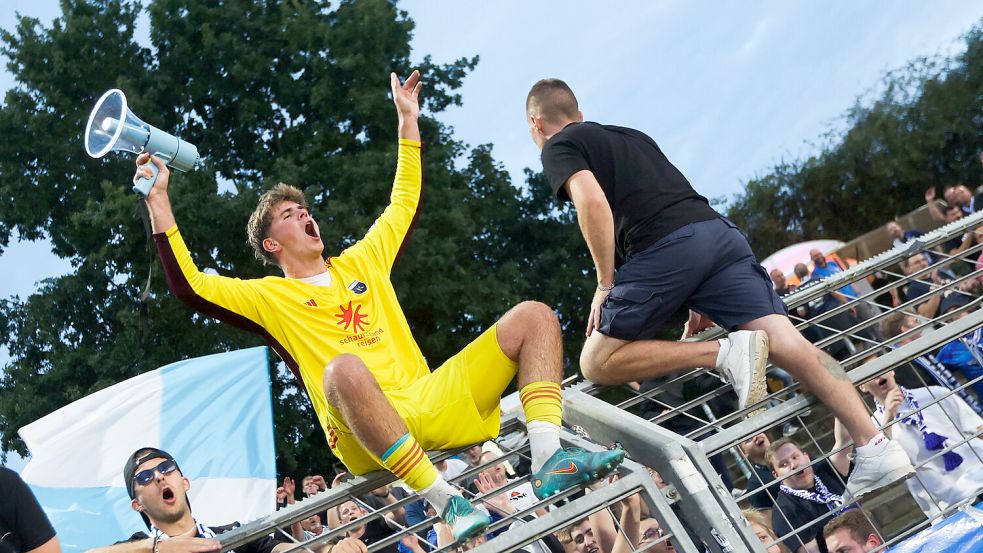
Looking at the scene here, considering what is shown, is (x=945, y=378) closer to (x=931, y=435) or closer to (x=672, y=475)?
(x=931, y=435)

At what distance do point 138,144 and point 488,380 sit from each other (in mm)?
1758

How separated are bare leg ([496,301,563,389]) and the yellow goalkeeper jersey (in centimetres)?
52

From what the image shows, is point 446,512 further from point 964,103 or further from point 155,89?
point 964,103

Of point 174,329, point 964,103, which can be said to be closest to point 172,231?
point 174,329

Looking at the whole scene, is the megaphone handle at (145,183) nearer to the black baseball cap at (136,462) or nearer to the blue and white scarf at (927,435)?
the black baseball cap at (136,462)

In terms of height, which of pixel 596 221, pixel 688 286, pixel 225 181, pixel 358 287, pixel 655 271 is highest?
pixel 225 181

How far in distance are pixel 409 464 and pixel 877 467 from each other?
1552 mm

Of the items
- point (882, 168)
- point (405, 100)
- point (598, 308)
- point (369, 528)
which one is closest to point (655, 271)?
point (598, 308)

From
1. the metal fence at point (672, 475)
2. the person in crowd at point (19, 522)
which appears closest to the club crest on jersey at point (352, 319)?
the metal fence at point (672, 475)

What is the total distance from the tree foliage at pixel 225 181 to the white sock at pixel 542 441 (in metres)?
12.3

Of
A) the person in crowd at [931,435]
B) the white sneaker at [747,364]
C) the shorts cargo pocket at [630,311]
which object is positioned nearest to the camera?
the white sneaker at [747,364]

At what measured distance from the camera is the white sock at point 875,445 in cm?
338

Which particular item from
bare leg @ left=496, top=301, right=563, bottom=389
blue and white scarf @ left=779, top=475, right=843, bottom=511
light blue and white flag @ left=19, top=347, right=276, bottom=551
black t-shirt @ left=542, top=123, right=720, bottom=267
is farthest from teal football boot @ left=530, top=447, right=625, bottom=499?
light blue and white flag @ left=19, top=347, right=276, bottom=551

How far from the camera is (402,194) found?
4738 mm
